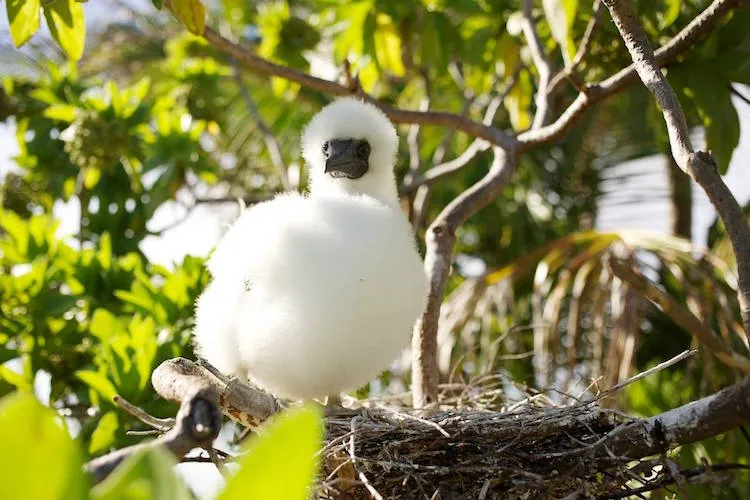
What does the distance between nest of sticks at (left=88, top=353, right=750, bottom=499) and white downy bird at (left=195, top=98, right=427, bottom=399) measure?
0.39 feet

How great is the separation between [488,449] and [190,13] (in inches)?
43.8

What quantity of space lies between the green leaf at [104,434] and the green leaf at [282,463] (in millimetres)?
1584

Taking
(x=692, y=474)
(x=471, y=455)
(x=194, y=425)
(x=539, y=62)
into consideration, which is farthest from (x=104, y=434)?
(x=539, y=62)

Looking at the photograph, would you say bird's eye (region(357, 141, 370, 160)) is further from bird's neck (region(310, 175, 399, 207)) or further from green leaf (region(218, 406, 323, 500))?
green leaf (region(218, 406, 323, 500))

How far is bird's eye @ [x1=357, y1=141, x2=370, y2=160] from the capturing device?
6.47ft

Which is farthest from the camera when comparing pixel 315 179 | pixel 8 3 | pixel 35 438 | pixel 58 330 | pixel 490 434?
pixel 58 330

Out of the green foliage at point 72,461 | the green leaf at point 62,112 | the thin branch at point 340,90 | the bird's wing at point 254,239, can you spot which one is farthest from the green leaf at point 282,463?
the green leaf at point 62,112

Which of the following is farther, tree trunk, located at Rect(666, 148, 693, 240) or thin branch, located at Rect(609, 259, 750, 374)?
tree trunk, located at Rect(666, 148, 693, 240)

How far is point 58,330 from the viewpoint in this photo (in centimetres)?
259

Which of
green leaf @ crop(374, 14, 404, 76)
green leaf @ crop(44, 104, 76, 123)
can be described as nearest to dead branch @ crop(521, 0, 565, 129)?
green leaf @ crop(374, 14, 404, 76)

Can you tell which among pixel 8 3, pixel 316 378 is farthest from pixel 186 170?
pixel 316 378

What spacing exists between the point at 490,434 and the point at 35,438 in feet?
3.67

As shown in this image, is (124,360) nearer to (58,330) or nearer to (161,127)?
(58,330)

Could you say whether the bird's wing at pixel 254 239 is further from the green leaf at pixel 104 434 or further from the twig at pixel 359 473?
the green leaf at pixel 104 434
